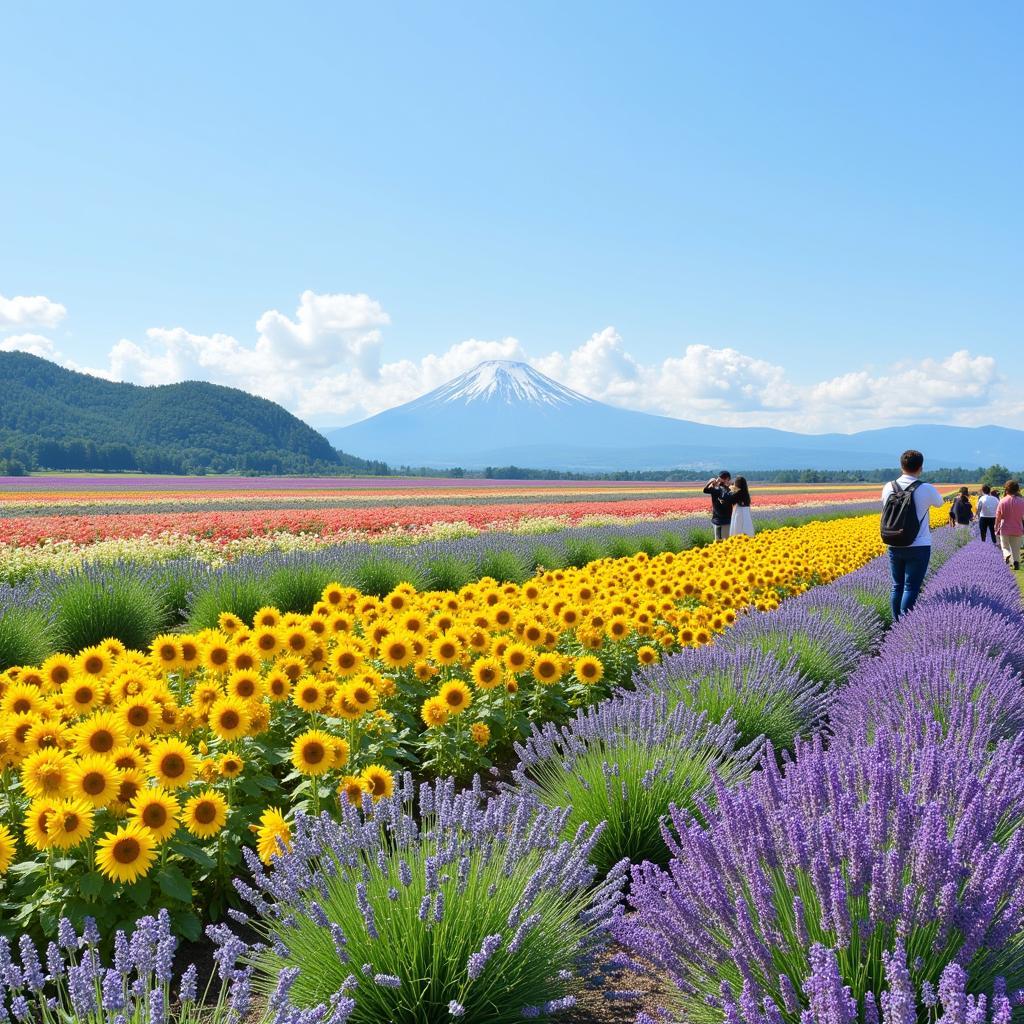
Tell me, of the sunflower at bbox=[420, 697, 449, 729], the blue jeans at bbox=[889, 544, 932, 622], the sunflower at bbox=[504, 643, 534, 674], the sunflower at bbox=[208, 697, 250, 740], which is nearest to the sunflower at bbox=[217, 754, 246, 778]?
the sunflower at bbox=[208, 697, 250, 740]

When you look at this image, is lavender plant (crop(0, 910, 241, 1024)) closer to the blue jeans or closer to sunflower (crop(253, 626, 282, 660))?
sunflower (crop(253, 626, 282, 660))

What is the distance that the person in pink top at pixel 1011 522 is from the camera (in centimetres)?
1520

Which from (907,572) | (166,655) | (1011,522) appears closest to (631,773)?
(166,655)

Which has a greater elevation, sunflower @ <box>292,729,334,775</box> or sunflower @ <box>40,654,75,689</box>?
sunflower @ <box>40,654,75,689</box>

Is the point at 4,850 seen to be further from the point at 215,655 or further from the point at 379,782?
the point at 215,655

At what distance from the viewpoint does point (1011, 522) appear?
15297mm

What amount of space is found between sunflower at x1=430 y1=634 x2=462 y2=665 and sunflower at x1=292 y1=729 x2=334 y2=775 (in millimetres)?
1321

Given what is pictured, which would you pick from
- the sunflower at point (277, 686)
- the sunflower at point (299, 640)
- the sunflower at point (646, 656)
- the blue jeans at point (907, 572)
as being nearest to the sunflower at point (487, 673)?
the sunflower at point (299, 640)

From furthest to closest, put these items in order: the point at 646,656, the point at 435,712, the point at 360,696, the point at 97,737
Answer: the point at 646,656
the point at 435,712
the point at 360,696
the point at 97,737

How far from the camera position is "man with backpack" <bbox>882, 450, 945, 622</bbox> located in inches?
306

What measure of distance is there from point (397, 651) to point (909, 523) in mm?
5560

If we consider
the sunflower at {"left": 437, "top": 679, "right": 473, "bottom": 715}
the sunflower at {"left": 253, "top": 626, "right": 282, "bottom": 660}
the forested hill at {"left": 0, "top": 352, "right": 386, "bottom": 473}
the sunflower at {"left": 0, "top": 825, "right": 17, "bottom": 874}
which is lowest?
the sunflower at {"left": 0, "top": 825, "right": 17, "bottom": 874}

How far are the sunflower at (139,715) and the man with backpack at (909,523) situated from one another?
6719 mm

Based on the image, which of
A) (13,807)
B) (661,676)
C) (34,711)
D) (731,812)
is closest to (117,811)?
(13,807)
